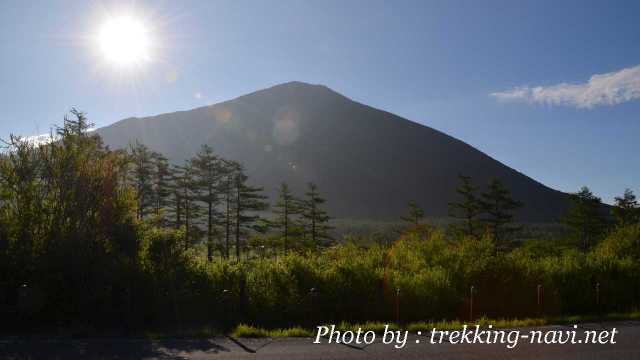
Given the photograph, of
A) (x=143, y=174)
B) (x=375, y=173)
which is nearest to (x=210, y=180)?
(x=143, y=174)

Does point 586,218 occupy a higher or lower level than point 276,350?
higher

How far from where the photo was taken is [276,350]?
373 inches

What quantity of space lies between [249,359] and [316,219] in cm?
3669

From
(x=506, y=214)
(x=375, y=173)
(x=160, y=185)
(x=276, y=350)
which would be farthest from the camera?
(x=375, y=173)

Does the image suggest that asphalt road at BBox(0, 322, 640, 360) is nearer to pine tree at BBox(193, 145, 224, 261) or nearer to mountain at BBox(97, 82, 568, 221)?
pine tree at BBox(193, 145, 224, 261)

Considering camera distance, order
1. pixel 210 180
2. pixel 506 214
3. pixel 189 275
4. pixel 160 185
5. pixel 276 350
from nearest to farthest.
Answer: pixel 276 350 → pixel 189 275 → pixel 160 185 → pixel 210 180 → pixel 506 214

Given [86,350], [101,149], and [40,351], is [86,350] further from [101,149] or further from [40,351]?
[101,149]

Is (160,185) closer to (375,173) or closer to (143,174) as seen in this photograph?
(143,174)

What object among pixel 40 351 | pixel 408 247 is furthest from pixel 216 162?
pixel 40 351

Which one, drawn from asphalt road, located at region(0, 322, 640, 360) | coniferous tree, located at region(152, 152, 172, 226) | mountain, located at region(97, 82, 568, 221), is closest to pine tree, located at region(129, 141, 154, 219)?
coniferous tree, located at region(152, 152, 172, 226)

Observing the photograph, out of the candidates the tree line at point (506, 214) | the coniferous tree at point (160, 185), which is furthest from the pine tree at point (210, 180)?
the tree line at point (506, 214)

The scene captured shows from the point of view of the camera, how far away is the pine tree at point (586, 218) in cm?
5169

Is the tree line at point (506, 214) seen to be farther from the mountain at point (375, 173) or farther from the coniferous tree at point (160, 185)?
the mountain at point (375, 173)

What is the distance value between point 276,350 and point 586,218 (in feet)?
170
